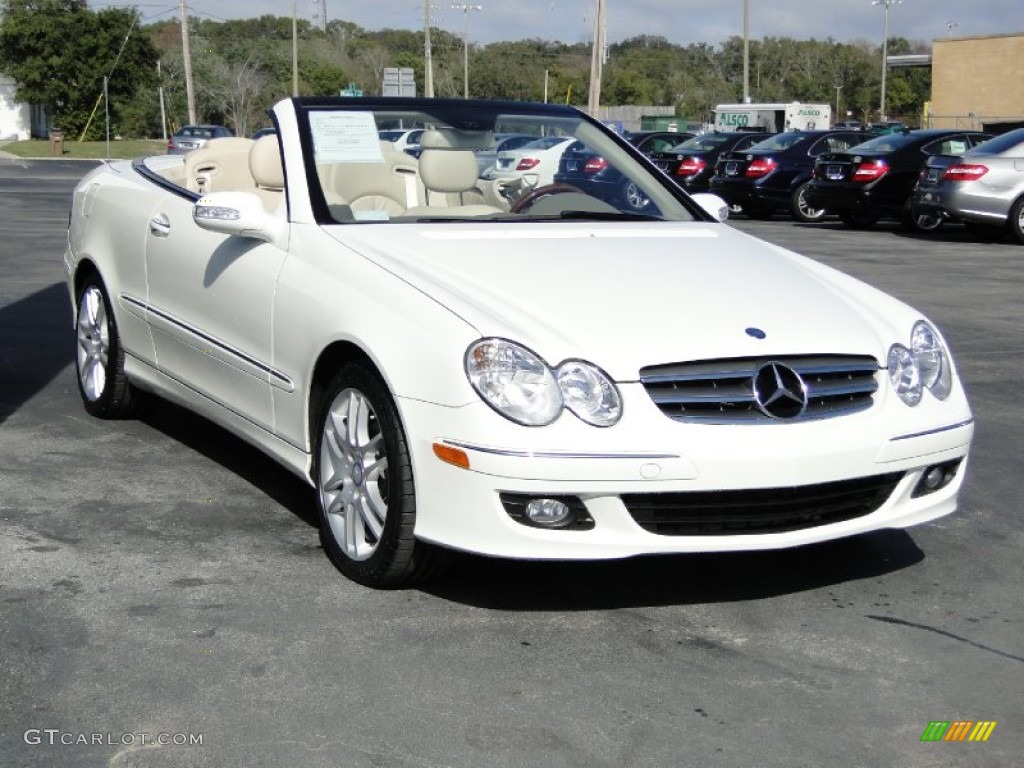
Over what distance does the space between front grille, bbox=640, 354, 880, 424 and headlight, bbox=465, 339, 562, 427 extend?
28cm

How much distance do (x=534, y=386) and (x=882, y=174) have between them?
1820 cm

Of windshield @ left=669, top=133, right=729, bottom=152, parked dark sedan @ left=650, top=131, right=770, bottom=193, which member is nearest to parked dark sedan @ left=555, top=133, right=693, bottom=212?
Result: parked dark sedan @ left=650, top=131, right=770, bottom=193

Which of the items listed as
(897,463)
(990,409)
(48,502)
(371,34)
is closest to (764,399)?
(897,463)

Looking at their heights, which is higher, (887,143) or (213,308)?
(213,308)

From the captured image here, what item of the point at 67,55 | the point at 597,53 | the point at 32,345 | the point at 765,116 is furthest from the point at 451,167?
the point at 67,55

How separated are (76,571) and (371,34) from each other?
123224mm

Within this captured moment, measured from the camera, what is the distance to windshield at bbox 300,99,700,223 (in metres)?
5.60

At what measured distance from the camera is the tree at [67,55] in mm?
66312

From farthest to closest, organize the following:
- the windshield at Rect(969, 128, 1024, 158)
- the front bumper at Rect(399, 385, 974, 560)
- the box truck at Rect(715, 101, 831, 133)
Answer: the box truck at Rect(715, 101, 831, 133) → the windshield at Rect(969, 128, 1024, 158) → the front bumper at Rect(399, 385, 974, 560)

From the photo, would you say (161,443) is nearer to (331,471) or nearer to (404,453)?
(331,471)

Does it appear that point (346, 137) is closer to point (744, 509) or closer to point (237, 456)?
point (237, 456)

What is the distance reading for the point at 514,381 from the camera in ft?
13.8

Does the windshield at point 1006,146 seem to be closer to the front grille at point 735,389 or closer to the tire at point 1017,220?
the tire at point 1017,220

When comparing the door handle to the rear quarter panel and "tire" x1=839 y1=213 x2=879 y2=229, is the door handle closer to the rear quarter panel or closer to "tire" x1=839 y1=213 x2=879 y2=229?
the rear quarter panel
